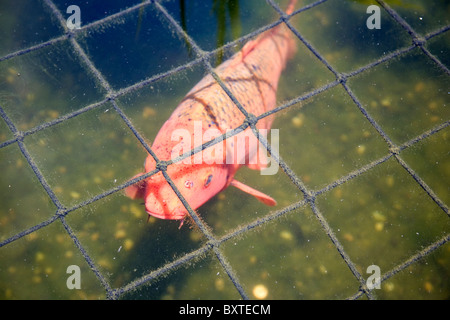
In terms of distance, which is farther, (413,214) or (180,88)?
(180,88)

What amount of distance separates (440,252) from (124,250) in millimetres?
2100

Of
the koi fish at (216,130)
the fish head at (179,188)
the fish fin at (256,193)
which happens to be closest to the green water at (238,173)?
the fish fin at (256,193)

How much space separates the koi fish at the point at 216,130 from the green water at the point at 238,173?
188 millimetres

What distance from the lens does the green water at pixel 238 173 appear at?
7.72 ft

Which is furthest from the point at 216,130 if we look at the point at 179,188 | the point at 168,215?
the point at 168,215

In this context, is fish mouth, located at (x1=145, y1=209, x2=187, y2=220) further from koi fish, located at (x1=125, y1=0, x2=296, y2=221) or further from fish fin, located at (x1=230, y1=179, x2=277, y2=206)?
fish fin, located at (x1=230, y1=179, x2=277, y2=206)

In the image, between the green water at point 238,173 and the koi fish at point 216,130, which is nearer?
the koi fish at point 216,130

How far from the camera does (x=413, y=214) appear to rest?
98.3 inches

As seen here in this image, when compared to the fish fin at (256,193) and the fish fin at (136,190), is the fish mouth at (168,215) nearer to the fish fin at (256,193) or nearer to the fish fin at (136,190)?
the fish fin at (136,190)

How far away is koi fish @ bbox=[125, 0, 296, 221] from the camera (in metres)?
1.97

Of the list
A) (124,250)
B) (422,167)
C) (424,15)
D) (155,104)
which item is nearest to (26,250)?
(124,250)

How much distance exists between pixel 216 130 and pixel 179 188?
1.50ft

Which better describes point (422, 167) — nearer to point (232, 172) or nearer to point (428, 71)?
point (428, 71)

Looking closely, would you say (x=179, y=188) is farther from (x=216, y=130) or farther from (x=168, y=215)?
(x=216, y=130)
